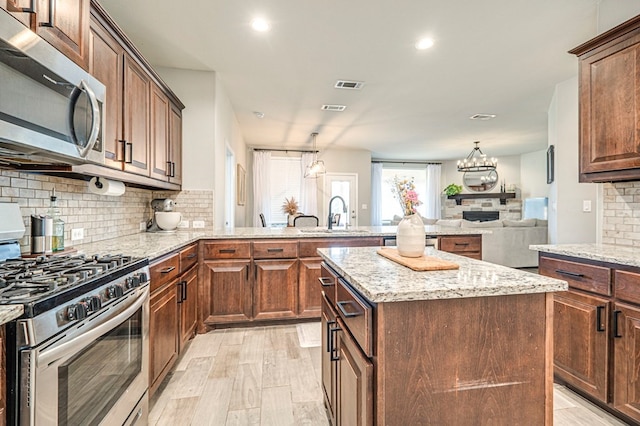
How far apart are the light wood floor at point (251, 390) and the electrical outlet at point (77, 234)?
1.13 metres

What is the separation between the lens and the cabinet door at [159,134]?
8.69 ft

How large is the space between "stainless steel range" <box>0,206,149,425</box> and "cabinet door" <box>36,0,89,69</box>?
0.87 meters

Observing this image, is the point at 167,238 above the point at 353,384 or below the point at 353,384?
above

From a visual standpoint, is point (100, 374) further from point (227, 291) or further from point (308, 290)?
point (308, 290)

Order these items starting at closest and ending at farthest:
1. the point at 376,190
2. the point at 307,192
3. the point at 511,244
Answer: the point at 511,244 < the point at 307,192 < the point at 376,190

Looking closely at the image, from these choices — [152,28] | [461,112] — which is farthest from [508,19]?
[152,28]

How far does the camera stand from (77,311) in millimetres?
1018

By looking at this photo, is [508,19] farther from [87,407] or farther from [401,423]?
[87,407]

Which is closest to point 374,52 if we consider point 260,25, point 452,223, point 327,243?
point 260,25

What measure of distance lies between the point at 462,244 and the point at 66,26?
3.48 meters

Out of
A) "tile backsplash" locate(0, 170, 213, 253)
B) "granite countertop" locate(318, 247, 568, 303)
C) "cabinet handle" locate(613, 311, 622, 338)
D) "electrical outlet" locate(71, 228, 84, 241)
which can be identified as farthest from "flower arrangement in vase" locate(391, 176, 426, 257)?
"electrical outlet" locate(71, 228, 84, 241)

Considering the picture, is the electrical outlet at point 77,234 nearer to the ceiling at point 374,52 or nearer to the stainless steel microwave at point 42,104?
the stainless steel microwave at point 42,104

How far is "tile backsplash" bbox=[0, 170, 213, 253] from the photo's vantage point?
1.69 meters

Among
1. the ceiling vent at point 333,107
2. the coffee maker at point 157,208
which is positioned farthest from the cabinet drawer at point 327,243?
the ceiling vent at point 333,107
